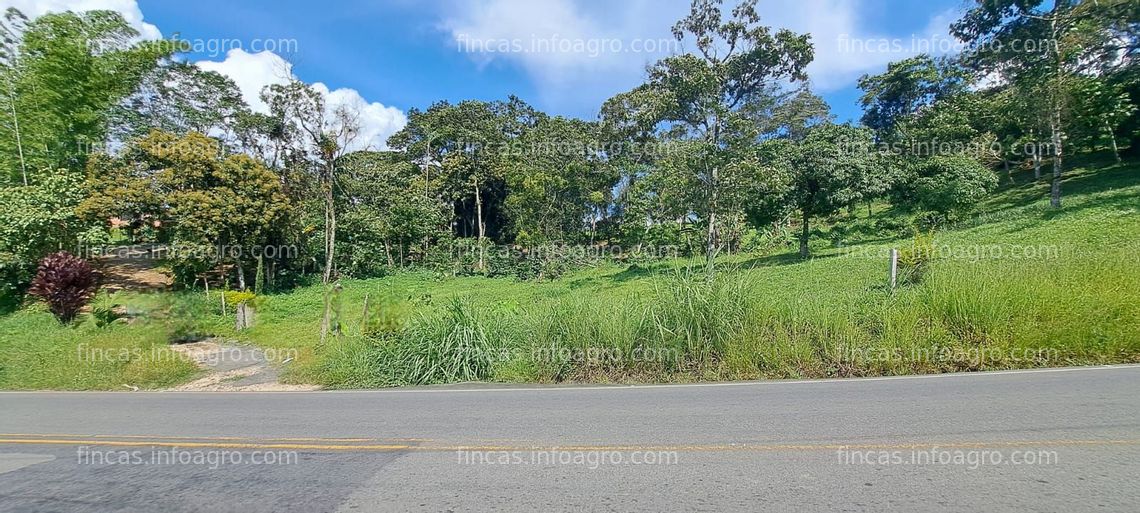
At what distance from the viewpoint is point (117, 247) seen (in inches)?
1031

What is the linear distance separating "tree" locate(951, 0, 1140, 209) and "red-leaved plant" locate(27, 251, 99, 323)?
116ft

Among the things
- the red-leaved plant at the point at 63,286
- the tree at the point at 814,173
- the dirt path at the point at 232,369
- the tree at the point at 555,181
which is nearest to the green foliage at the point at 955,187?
the tree at the point at 814,173

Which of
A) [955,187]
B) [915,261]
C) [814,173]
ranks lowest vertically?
[915,261]

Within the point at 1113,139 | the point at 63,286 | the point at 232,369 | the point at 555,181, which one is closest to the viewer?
the point at 232,369

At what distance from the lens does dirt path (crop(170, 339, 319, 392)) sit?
920 cm

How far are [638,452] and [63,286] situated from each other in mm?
19721

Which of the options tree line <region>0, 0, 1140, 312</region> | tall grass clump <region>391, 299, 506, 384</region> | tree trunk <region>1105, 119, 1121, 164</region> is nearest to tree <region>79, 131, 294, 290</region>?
tree line <region>0, 0, 1140, 312</region>

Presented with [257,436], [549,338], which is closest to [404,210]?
[549,338]

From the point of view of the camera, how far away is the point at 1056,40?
19469mm

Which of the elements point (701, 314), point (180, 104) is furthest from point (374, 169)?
point (701, 314)

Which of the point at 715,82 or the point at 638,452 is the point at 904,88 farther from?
the point at 638,452

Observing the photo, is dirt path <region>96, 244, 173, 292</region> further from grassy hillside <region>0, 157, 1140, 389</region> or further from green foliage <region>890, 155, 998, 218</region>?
green foliage <region>890, 155, 998, 218</region>

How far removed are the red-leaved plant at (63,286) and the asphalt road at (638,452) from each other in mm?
12053

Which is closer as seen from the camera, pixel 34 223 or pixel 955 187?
pixel 34 223
